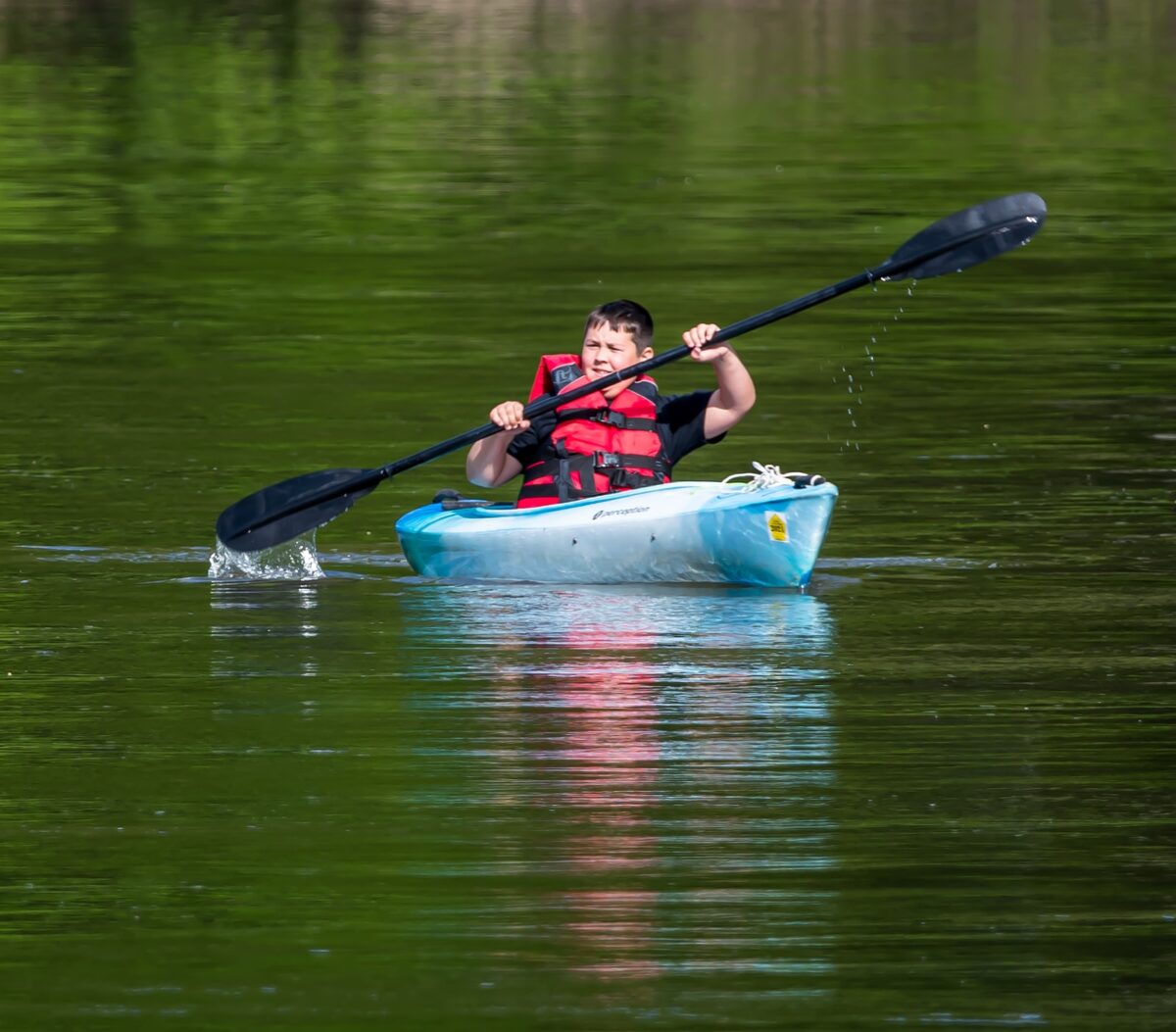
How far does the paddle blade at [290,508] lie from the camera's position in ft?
39.0

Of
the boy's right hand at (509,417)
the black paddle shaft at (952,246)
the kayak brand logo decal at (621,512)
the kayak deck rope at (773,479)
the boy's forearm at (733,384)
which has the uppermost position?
the black paddle shaft at (952,246)

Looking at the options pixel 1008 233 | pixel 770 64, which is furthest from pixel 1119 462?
pixel 770 64

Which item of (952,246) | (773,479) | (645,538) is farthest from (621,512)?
(952,246)

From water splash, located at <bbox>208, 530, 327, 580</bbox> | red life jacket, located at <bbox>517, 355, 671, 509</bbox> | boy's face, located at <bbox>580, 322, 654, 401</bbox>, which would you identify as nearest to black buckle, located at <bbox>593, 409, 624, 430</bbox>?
red life jacket, located at <bbox>517, 355, 671, 509</bbox>

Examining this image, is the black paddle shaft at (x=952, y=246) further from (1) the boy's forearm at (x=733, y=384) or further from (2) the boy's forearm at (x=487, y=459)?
(1) the boy's forearm at (x=733, y=384)

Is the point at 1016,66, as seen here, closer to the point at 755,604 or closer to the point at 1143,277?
the point at 1143,277

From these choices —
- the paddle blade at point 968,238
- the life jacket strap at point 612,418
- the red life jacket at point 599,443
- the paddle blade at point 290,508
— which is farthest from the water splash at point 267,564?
the paddle blade at point 968,238

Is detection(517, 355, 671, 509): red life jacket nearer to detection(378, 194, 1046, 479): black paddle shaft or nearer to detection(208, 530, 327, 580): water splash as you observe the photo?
detection(378, 194, 1046, 479): black paddle shaft

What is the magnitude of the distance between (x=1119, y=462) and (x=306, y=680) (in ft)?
18.5

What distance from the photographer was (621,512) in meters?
11.3

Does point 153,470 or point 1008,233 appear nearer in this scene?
point 1008,233

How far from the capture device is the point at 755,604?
35.7 ft

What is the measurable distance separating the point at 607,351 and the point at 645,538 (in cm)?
81

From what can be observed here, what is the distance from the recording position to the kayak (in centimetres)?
1103
